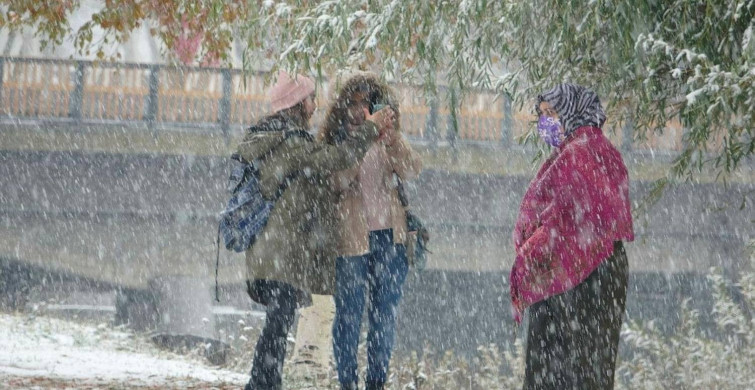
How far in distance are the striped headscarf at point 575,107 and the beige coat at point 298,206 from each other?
104 cm

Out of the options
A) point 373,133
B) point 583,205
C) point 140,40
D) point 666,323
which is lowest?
point 666,323

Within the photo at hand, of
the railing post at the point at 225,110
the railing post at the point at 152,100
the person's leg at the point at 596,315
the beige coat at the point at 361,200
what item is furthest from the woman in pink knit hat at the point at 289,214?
the railing post at the point at 152,100

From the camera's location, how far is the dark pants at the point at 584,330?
411cm

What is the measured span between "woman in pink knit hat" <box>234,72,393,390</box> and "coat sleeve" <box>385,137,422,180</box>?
1.30ft

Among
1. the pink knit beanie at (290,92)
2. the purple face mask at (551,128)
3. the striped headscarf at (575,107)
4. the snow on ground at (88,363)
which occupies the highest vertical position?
the pink knit beanie at (290,92)

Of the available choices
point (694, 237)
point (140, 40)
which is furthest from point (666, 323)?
point (140, 40)

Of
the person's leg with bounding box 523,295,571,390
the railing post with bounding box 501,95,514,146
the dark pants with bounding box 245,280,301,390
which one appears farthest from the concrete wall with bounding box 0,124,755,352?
the person's leg with bounding box 523,295,571,390

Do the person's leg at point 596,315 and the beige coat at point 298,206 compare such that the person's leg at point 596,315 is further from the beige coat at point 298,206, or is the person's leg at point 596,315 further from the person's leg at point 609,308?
the beige coat at point 298,206

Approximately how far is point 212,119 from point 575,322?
14489 millimetres

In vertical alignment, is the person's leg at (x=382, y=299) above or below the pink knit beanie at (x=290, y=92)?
below

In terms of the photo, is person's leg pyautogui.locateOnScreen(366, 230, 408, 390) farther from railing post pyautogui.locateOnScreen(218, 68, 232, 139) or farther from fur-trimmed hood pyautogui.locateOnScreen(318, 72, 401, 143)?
railing post pyautogui.locateOnScreen(218, 68, 232, 139)

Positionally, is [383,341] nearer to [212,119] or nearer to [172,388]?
[172,388]

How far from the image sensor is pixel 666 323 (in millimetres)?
17750

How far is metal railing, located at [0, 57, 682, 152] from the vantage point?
17469 mm
